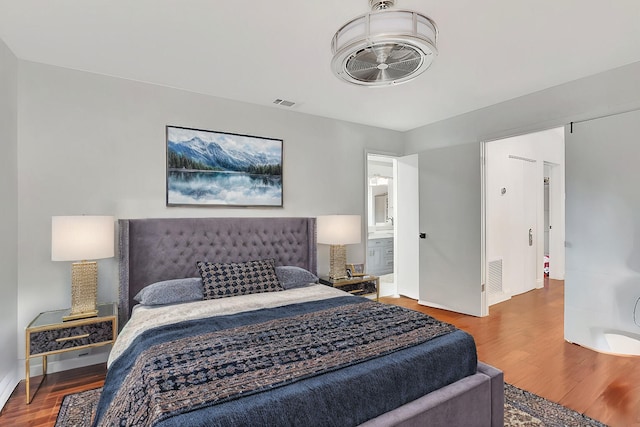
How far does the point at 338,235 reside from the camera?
148 inches

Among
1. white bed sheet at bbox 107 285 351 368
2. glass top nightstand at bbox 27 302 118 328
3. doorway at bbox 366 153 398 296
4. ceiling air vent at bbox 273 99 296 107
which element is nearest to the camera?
white bed sheet at bbox 107 285 351 368

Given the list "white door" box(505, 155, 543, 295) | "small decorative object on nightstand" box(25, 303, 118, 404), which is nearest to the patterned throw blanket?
"small decorative object on nightstand" box(25, 303, 118, 404)

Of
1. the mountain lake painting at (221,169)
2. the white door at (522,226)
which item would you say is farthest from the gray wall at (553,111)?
the mountain lake painting at (221,169)

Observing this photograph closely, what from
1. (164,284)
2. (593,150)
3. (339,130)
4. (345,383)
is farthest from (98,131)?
(593,150)

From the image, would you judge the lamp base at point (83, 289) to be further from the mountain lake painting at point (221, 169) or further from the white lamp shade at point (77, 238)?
the mountain lake painting at point (221, 169)

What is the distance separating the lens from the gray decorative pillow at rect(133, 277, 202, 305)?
2.61 m

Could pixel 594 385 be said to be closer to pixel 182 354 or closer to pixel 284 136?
pixel 182 354

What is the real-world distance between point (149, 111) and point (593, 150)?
426 centimetres

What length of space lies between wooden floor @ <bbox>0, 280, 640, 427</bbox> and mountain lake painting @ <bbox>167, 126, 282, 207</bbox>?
1734 mm

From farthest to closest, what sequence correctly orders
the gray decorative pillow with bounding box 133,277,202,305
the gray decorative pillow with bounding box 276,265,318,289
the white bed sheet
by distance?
1. the gray decorative pillow with bounding box 276,265,318,289
2. the gray decorative pillow with bounding box 133,277,202,305
3. the white bed sheet

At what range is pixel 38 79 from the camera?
2658 mm

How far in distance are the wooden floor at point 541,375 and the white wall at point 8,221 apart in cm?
25

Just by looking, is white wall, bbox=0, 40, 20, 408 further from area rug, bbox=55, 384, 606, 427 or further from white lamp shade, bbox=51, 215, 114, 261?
area rug, bbox=55, 384, 606, 427

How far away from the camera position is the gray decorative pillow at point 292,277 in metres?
3.18
